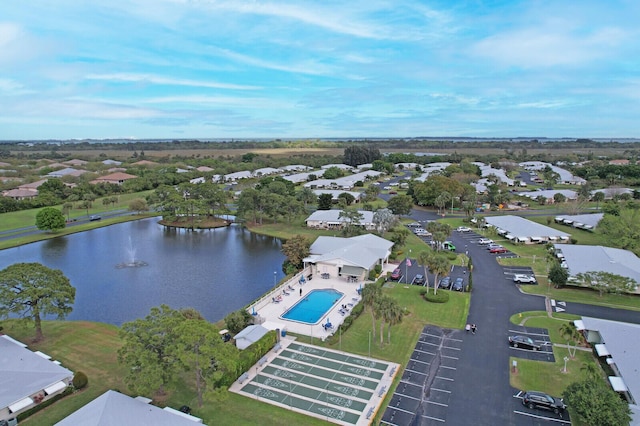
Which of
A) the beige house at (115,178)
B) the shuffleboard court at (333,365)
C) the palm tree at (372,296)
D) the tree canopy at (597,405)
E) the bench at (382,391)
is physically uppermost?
the beige house at (115,178)

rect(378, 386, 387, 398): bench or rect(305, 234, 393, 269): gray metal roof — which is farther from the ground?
rect(305, 234, 393, 269): gray metal roof

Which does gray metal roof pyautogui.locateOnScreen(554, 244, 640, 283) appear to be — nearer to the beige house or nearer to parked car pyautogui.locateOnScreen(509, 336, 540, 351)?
parked car pyautogui.locateOnScreen(509, 336, 540, 351)

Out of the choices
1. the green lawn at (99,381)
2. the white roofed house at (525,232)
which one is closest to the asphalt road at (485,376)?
the green lawn at (99,381)

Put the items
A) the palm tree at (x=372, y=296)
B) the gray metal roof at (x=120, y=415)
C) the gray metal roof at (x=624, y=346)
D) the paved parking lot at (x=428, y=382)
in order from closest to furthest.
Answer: the gray metal roof at (x=120, y=415)
the paved parking lot at (x=428, y=382)
the gray metal roof at (x=624, y=346)
the palm tree at (x=372, y=296)

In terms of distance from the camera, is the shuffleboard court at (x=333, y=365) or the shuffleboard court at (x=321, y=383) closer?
the shuffleboard court at (x=321, y=383)

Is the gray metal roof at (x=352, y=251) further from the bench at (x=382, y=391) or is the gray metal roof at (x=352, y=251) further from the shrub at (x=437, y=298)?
the bench at (x=382, y=391)

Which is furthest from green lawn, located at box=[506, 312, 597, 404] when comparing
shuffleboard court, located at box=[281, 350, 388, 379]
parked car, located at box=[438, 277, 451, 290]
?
parked car, located at box=[438, 277, 451, 290]

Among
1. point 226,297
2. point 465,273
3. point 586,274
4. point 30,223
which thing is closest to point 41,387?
point 226,297

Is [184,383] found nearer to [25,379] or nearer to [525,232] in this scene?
[25,379]
